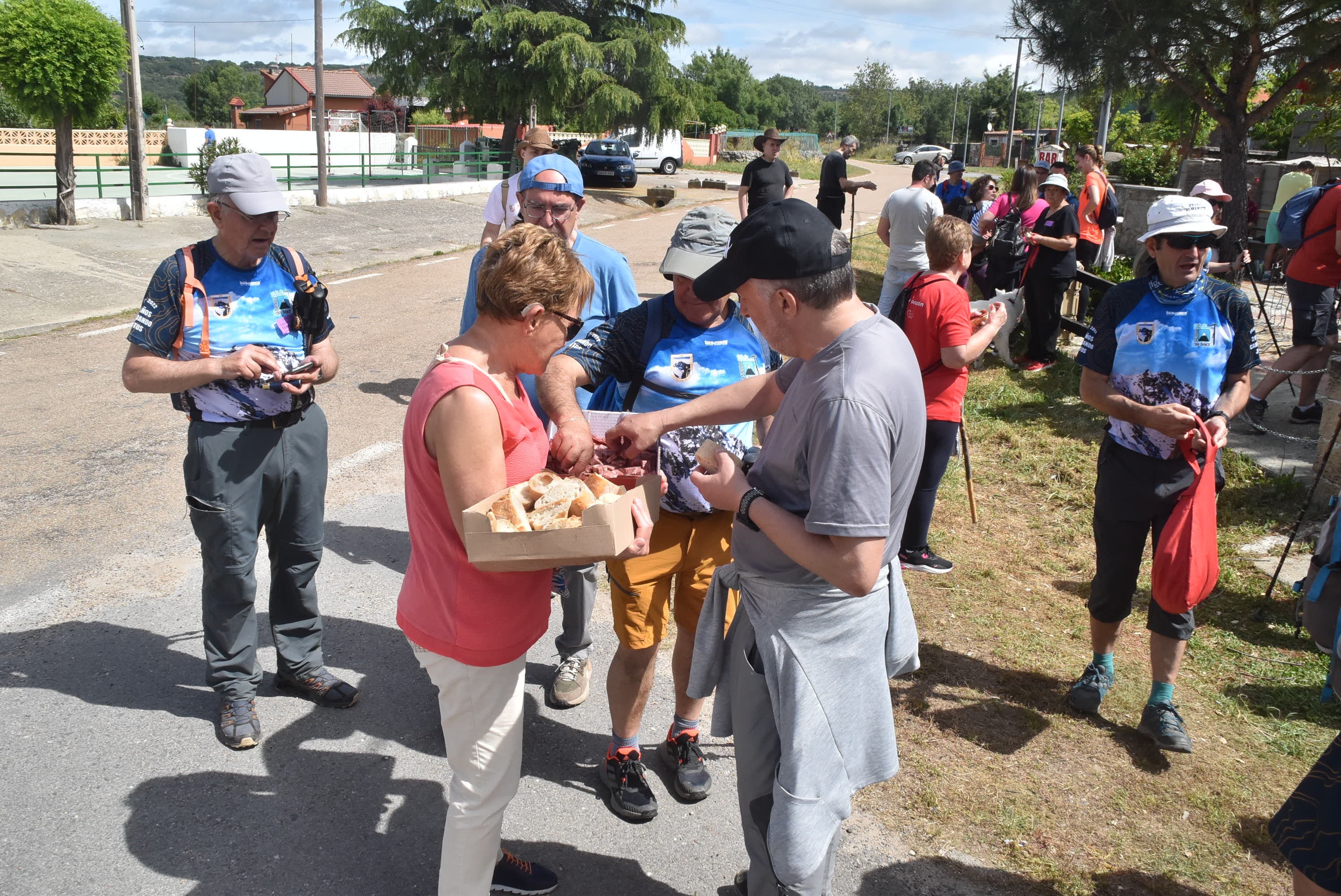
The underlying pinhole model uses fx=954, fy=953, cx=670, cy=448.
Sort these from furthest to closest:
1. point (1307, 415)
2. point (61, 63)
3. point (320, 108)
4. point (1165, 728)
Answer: point (320, 108) → point (61, 63) → point (1307, 415) → point (1165, 728)

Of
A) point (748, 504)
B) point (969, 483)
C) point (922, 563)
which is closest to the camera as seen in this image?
point (748, 504)

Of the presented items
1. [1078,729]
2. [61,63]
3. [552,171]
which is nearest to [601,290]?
[552,171]

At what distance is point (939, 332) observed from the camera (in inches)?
193

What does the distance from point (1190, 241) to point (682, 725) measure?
2.54 metres

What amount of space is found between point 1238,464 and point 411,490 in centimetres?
638

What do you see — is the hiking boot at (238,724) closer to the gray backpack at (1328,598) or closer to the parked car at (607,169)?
the gray backpack at (1328,598)

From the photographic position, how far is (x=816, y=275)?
2.12 m

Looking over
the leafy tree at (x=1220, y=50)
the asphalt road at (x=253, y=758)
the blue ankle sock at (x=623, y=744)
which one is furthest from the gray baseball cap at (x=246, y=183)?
the leafy tree at (x=1220, y=50)

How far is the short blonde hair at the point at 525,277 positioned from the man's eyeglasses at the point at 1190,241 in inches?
91.0

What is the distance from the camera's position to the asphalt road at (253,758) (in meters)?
2.94

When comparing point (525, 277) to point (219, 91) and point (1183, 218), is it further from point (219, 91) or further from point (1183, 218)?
point (219, 91)

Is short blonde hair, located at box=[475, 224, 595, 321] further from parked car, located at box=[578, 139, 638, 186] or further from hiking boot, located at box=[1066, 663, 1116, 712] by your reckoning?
parked car, located at box=[578, 139, 638, 186]

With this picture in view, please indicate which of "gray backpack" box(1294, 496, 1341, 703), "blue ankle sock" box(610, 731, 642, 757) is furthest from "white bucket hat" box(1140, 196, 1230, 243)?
"blue ankle sock" box(610, 731, 642, 757)

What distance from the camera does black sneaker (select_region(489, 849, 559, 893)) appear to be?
286 centimetres
